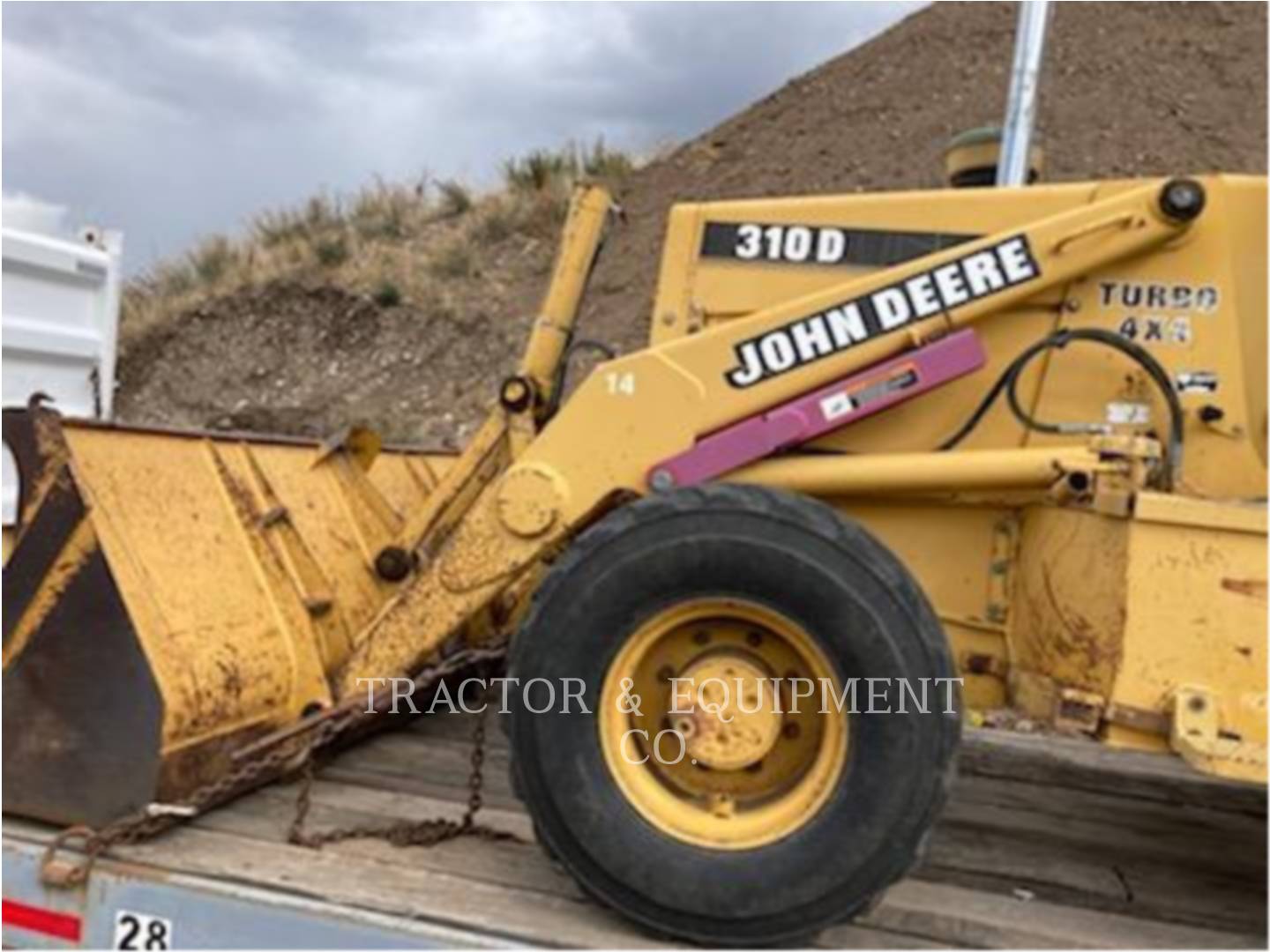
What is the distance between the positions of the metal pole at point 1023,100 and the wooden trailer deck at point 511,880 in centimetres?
169

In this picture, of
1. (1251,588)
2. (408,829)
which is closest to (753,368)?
(1251,588)

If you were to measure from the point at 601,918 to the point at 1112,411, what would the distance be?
1.53 meters

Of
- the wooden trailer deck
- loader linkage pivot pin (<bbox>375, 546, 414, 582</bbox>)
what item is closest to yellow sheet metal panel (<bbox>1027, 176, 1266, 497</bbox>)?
the wooden trailer deck

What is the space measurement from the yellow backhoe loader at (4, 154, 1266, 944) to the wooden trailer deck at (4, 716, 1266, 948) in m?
0.12

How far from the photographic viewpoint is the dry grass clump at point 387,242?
50.9 feet

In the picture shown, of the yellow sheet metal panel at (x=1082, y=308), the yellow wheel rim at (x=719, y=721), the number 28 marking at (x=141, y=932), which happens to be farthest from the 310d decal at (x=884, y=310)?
the number 28 marking at (x=141, y=932)

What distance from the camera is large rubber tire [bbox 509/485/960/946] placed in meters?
2.60

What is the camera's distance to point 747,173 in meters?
16.1

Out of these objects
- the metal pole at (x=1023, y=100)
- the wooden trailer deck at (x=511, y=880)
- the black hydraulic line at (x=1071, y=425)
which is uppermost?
the metal pole at (x=1023, y=100)

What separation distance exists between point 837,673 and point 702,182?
14.2m

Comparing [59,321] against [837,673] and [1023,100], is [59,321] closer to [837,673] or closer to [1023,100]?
[837,673]

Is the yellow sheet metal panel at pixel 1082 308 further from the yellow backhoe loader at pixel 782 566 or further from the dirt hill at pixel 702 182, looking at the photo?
the dirt hill at pixel 702 182

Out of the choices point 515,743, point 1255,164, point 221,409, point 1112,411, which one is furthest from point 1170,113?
point 515,743

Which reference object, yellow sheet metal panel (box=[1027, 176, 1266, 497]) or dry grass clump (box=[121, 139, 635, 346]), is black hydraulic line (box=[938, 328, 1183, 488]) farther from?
dry grass clump (box=[121, 139, 635, 346])
